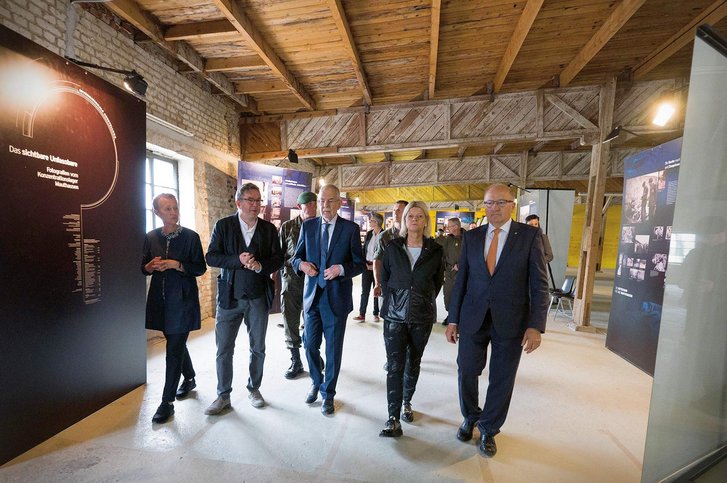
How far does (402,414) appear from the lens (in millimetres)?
2619

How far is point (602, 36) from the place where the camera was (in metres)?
3.97

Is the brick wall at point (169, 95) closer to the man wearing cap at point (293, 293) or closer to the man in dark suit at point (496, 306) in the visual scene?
the man wearing cap at point (293, 293)

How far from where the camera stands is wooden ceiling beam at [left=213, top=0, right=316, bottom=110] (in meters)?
3.37

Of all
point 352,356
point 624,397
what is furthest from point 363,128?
point 624,397

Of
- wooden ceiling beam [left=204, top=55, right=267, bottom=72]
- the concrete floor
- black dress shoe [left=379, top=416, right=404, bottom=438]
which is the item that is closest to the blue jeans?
the concrete floor

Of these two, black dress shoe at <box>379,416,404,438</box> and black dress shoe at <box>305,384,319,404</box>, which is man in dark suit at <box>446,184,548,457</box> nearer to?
black dress shoe at <box>379,416,404,438</box>

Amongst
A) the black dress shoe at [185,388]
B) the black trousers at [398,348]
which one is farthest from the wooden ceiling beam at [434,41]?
the black dress shoe at [185,388]

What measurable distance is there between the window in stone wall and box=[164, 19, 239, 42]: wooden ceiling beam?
5.32ft

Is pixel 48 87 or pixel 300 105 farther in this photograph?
pixel 300 105

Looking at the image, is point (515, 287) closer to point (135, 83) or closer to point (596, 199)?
point (135, 83)

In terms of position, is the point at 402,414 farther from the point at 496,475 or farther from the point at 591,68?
the point at 591,68

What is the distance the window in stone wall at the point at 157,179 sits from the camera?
4.55 m

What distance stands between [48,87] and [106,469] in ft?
8.69

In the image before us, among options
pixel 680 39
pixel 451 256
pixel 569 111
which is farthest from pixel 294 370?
pixel 680 39
